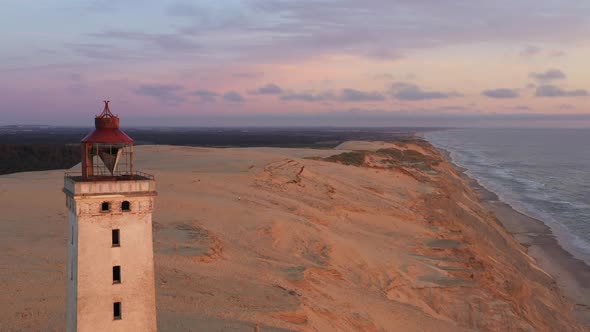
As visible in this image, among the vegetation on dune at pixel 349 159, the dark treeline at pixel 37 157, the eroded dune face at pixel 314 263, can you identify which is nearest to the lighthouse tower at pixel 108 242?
the eroded dune face at pixel 314 263

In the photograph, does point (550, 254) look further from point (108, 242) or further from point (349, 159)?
point (349, 159)

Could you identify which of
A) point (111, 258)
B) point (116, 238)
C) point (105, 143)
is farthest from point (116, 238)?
point (105, 143)

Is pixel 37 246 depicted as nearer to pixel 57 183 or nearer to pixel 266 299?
pixel 266 299

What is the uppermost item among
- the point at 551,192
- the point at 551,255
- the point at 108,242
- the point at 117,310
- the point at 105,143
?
the point at 105,143

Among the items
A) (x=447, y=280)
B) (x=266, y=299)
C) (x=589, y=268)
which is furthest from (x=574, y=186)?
(x=266, y=299)

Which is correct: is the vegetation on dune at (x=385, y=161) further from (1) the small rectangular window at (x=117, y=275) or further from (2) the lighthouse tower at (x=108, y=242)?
(1) the small rectangular window at (x=117, y=275)

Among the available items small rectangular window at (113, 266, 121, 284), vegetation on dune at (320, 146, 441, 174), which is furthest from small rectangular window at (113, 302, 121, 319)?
vegetation on dune at (320, 146, 441, 174)
